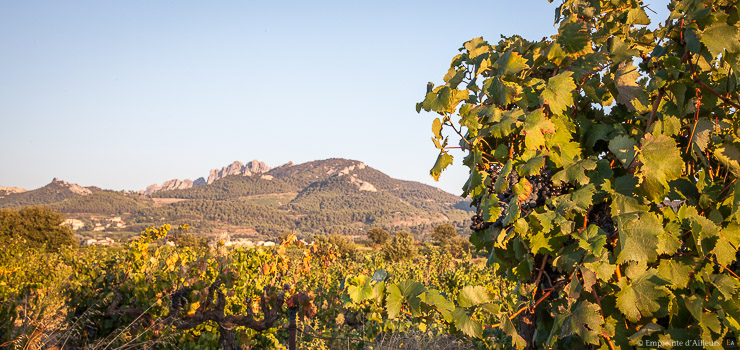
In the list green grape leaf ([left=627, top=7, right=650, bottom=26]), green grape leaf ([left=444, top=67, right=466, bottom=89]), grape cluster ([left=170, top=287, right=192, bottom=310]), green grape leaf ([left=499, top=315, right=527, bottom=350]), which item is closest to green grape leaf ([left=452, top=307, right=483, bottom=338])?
green grape leaf ([left=499, top=315, right=527, bottom=350])

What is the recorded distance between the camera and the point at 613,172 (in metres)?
1.88

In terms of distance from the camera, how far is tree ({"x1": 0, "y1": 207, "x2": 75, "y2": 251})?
121 ft

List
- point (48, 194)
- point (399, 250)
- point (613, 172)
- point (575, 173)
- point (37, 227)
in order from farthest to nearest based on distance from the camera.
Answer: point (48, 194), point (37, 227), point (399, 250), point (613, 172), point (575, 173)

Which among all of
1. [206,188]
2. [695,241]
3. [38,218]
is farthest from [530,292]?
[206,188]

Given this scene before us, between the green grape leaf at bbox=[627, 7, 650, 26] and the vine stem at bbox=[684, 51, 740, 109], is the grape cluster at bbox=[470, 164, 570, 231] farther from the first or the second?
the green grape leaf at bbox=[627, 7, 650, 26]

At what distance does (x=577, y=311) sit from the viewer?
5.40ft

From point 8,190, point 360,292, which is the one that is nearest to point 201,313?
point 360,292

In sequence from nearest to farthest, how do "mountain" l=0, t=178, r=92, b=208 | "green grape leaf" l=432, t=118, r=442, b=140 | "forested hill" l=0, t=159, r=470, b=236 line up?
"green grape leaf" l=432, t=118, r=442, b=140
"forested hill" l=0, t=159, r=470, b=236
"mountain" l=0, t=178, r=92, b=208

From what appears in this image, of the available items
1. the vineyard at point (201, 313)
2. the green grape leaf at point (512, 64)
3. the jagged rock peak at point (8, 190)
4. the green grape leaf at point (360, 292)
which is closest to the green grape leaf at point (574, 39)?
the green grape leaf at point (512, 64)

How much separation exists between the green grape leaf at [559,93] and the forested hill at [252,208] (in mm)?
137046

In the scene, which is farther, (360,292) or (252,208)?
(252,208)

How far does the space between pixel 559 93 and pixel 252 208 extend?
162 metres

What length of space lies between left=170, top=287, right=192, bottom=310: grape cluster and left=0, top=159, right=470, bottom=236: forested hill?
436 ft

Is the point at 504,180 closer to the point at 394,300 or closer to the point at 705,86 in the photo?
the point at 394,300
